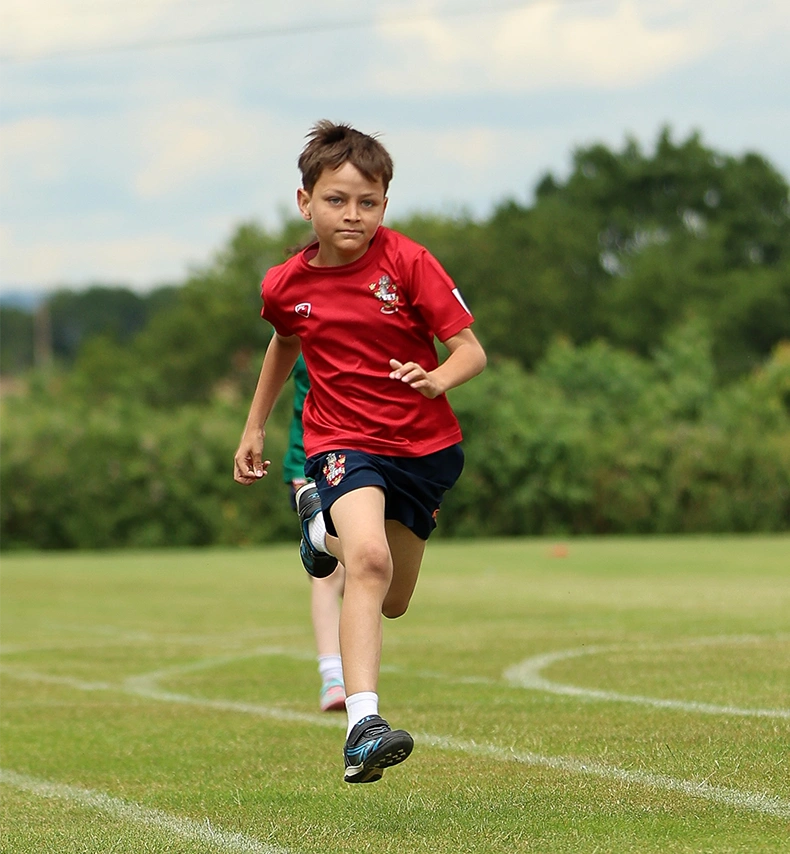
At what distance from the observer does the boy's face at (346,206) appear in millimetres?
5027

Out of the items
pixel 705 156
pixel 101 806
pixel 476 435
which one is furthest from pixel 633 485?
pixel 705 156

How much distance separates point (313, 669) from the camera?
9266mm

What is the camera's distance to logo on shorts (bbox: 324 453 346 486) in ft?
16.7

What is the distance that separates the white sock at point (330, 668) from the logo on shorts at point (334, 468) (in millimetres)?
2616

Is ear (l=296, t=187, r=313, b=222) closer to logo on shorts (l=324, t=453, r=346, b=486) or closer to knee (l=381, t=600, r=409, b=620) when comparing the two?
logo on shorts (l=324, t=453, r=346, b=486)

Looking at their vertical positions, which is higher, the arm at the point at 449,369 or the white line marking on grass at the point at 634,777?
the arm at the point at 449,369

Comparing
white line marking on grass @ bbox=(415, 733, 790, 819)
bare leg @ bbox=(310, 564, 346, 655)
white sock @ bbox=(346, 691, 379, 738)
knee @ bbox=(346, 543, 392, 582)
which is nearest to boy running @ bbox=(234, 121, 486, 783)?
knee @ bbox=(346, 543, 392, 582)

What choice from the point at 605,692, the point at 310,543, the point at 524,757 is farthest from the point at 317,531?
the point at 605,692

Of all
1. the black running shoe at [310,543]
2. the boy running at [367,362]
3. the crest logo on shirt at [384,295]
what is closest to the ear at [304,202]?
the boy running at [367,362]

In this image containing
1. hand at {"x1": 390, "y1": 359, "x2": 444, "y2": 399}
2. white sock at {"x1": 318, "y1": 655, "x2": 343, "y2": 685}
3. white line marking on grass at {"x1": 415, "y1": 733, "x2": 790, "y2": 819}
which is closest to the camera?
white line marking on grass at {"x1": 415, "y1": 733, "x2": 790, "y2": 819}

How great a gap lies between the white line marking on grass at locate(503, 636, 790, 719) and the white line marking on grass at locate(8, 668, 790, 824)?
3.99ft

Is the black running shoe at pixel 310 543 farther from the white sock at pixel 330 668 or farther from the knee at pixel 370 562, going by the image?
the white sock at pixel 330 668

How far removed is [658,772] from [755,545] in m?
19.9

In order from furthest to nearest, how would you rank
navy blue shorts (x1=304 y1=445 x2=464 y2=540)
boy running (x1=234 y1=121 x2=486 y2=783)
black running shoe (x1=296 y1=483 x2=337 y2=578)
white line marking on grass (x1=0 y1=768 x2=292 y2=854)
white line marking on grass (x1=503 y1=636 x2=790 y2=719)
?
white line marking on grass (x1=503 y1=636 x2=790 y2=719) → black running shoe (x1=296 y1=483 x2=337 y2=578) → navy blue shorts (x1=304 y1=445 x2=464 y2=540) → boy running (x1=234 y1=121 x2=486 y2=783) → white line marking on grass (x1=0 y1=768 x2=292 y2=854)
